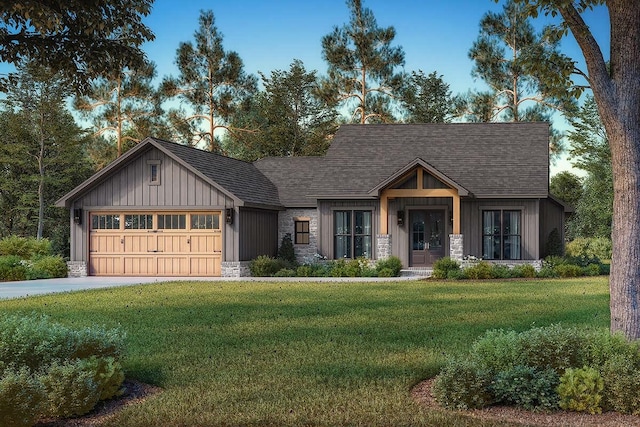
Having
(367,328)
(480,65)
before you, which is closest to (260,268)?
(367,328)

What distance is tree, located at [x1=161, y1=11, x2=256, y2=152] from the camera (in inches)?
1873

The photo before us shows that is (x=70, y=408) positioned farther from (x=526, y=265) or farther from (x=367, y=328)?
(x=526, y=265)

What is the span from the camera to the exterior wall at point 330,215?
28359 millimetres

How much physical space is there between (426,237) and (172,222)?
9.60 m

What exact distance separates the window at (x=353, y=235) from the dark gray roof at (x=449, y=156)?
110 centimetres

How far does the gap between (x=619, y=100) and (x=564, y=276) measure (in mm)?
18637

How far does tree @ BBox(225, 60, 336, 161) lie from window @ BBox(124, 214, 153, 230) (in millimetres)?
22062

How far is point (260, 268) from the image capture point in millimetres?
25875

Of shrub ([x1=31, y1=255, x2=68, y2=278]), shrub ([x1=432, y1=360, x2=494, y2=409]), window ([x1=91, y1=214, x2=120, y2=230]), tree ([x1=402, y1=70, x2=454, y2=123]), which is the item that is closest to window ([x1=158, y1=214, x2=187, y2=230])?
window ([x1=91, y1=214, x2=120, y2=230])

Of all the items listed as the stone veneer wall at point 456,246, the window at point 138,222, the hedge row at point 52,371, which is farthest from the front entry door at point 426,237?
the hedge row at point 52,371

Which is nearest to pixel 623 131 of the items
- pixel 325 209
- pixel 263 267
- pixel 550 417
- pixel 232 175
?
pixel 550 417

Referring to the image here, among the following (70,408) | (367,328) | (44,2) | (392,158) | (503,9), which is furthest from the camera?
(503,9)

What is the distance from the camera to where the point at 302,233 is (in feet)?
97.9

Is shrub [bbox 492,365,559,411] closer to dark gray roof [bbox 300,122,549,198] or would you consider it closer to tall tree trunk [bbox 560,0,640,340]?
tall tree trunk [bbox 560,0,640,340]
